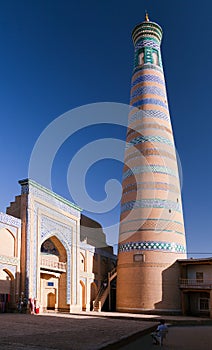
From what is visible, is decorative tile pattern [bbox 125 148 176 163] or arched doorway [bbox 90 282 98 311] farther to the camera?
arched doorway [bbox 90 282 98 311]

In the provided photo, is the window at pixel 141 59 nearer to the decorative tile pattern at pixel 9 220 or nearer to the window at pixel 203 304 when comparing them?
the decorative tile pattern at pixel 9 220

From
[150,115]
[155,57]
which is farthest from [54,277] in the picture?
[155,57]

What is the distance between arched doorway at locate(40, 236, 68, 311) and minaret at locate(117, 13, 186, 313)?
2672 millimetres

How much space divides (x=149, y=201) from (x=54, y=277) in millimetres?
5638

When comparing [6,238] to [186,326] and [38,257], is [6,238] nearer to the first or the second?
[38,257]

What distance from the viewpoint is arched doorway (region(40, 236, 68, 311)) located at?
1806 cm

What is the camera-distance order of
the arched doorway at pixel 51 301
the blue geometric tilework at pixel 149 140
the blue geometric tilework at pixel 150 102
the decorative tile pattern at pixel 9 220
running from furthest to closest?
the blue geometric tilework at pixel 150 102 → the blue geometric tilework at pixel 149 140 → the arched doorway at pixel 51 301 → the decorative tile pattern at pixel 9 220

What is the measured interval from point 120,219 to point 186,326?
700 centimetres

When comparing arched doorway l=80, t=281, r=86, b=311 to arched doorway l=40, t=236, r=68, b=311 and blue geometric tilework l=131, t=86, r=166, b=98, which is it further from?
blue geometric tilework l=131, t=86, r=166, b=98

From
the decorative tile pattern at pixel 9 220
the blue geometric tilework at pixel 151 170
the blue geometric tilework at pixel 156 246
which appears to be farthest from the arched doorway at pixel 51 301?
the blue geometric tilework at pixel 151 170

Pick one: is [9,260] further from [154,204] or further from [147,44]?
[147,44]

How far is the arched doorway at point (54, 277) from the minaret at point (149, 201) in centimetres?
267

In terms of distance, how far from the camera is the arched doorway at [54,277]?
18.1m

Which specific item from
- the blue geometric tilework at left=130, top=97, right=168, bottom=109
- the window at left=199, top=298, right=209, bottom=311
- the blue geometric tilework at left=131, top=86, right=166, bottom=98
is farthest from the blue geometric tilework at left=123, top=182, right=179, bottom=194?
the window at left=199, top=298, right=209, bottom=311
